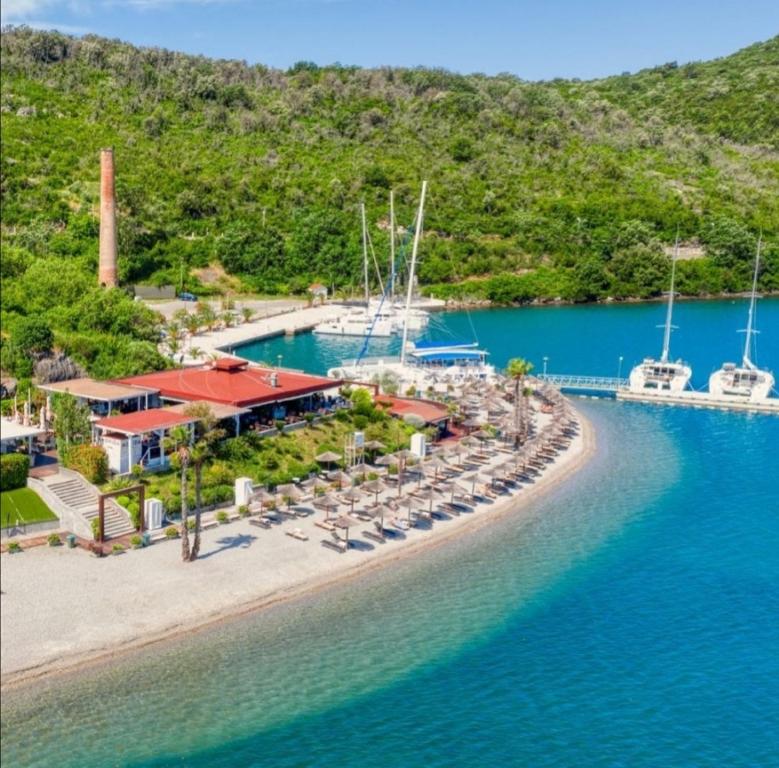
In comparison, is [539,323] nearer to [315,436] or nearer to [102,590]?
[315,436]

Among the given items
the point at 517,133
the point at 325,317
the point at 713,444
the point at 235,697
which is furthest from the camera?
the point at 517,133

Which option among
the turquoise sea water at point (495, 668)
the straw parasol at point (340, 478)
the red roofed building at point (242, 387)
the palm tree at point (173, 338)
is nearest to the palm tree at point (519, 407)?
the turquoise sea water at point (495, 668)

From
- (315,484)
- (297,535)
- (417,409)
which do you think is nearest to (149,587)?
(297,535)

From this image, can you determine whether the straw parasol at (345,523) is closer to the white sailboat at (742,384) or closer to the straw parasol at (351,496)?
the straw parasol at (351,496)

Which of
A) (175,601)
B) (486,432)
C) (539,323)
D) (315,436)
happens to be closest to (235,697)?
(175,601)

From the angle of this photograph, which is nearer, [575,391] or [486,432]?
[486,432]

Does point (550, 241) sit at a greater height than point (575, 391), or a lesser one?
greater

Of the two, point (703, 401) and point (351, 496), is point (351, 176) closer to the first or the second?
point (703, 401)
